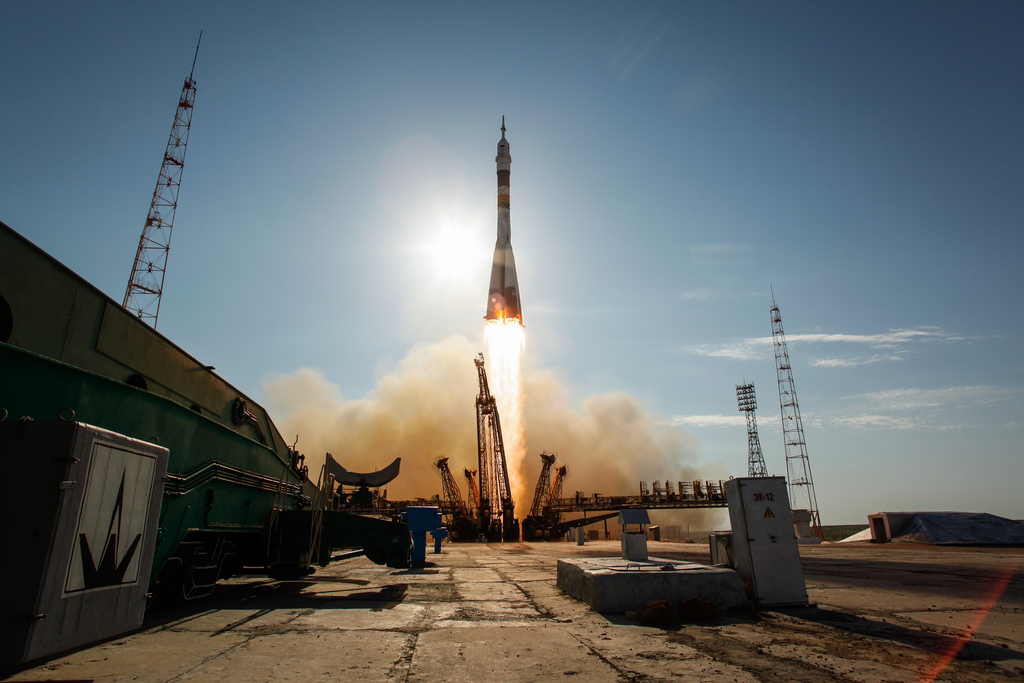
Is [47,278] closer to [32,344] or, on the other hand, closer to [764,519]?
[32,344]

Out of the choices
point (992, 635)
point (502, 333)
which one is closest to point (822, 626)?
point (992, 635)

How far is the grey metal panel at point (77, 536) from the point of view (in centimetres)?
364

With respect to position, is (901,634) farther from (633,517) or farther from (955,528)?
(955,528)

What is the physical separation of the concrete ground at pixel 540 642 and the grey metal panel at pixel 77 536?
1112 millimetres

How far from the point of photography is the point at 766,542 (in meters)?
8.94

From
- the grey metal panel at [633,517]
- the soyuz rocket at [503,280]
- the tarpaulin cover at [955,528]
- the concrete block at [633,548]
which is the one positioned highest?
the soyuz rocket at [503,280]

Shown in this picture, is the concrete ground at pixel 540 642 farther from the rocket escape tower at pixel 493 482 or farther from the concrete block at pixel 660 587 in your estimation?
the rocket escape tower at pixel 493 482

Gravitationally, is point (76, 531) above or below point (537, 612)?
above

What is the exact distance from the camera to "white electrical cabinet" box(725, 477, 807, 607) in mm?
8656

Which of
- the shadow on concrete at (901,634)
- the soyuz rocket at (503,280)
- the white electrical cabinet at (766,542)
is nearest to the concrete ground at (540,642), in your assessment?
the shadow on concrete at (901,634)

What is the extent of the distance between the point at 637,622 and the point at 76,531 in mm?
6679

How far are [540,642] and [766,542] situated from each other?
4825 millimetres

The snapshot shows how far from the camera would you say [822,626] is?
7.11m

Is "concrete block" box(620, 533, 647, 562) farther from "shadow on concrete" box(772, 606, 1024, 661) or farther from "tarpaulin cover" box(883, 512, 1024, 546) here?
"tarpaulin cover" box(883, 512, 1024, 546)
